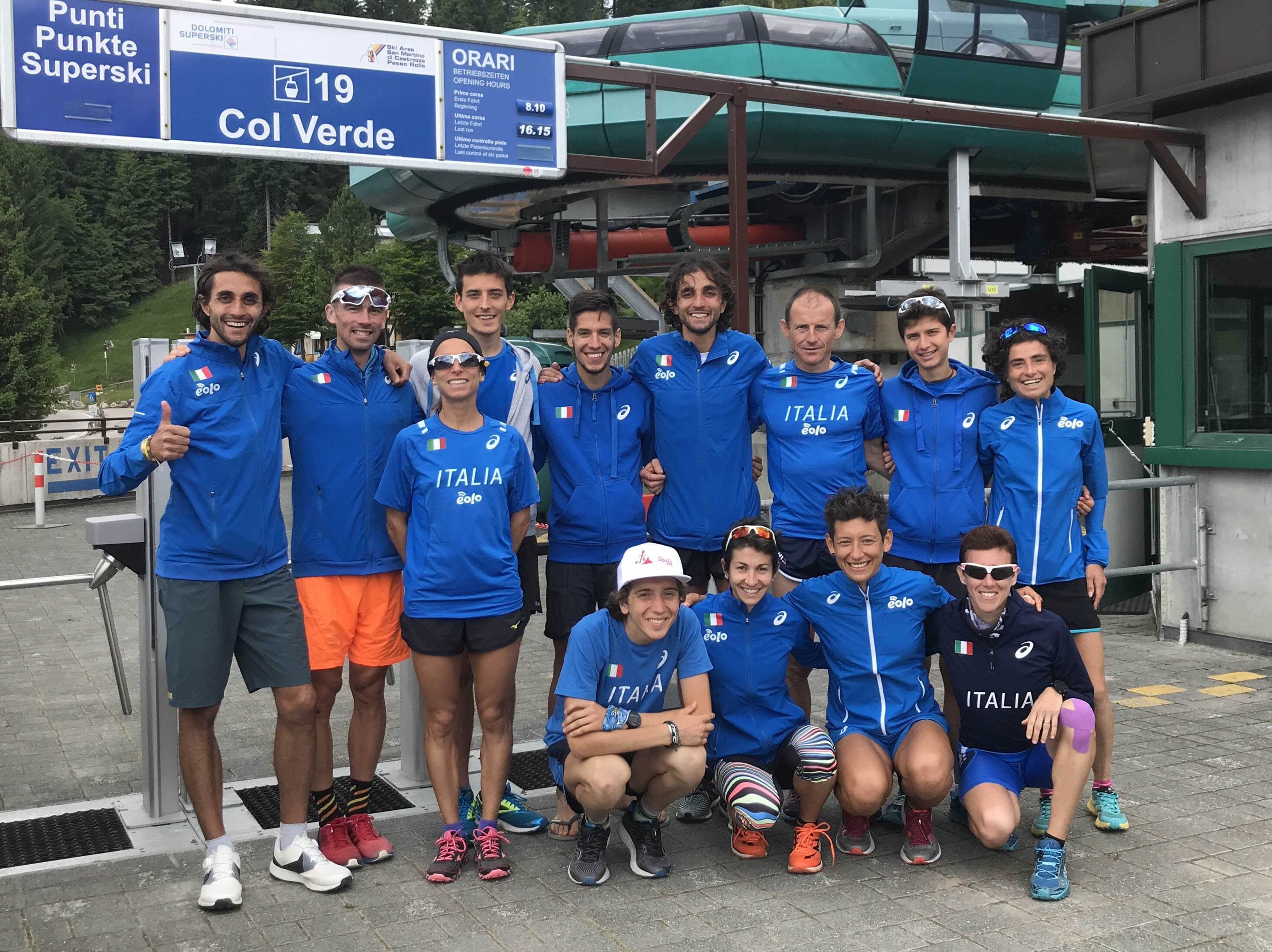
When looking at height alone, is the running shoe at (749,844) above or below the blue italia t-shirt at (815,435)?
below

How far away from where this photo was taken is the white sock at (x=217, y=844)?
4.30 metres

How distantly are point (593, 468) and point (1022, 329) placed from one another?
186cm

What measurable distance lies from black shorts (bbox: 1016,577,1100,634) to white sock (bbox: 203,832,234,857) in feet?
10.5

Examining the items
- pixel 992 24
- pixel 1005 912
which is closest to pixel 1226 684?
pixel 1005 912

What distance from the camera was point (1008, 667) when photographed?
4461mm

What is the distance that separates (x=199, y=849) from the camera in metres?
4.69

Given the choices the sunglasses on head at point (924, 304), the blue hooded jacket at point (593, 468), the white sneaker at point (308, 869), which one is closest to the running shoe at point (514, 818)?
the white sneaker at point (308, 869)

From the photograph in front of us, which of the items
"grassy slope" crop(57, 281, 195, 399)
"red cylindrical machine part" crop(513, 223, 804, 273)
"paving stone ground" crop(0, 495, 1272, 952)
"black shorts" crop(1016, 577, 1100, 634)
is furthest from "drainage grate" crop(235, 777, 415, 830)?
"grassy slope" crop(57, 281, 195, 399)

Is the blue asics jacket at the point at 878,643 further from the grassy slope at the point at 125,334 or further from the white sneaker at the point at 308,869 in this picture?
the grassy slope at the point at 125,334

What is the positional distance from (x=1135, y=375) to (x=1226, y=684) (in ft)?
10.5

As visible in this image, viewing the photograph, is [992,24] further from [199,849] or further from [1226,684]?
[199,849]

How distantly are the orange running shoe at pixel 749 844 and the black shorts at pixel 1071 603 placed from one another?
148cm

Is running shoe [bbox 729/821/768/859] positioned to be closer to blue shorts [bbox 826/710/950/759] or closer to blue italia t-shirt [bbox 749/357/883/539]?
blue shorts [bbox 826/710/950/759]

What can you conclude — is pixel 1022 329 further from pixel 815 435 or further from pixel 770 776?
pixel 770 776
